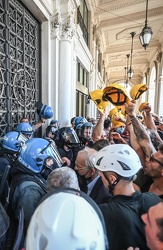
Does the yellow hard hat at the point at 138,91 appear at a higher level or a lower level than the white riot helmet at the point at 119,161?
higher

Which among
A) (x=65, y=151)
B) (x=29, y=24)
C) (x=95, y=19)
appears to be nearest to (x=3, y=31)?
(x=29, y=24)

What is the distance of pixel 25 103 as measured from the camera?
338 cm

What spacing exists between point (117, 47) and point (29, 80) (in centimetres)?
1184

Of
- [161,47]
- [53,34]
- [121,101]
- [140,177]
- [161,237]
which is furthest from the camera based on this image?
[161,47]

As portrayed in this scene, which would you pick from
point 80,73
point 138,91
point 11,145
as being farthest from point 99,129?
point 80,73

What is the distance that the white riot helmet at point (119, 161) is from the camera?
1.18m

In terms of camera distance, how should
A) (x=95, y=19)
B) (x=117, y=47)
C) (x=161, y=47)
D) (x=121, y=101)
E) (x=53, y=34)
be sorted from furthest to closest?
(x=117, y=47), (x=161, y=47), (x=95, y=19), (x=53, y=34), (x=121, y=101)

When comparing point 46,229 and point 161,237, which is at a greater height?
point 46,229

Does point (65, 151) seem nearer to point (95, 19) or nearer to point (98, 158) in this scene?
point (98, 158)

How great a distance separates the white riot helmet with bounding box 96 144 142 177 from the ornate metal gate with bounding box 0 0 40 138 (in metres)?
2.16

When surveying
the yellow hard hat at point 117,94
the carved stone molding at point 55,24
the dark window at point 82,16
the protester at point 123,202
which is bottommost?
the protester at point 123,202

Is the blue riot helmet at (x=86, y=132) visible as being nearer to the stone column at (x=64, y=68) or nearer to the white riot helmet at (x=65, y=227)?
the stone column at (x=64, y=68)

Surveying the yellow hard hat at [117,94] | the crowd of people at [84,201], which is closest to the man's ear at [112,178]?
the crowd of people at [84,201]

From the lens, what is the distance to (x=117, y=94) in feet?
6.93
